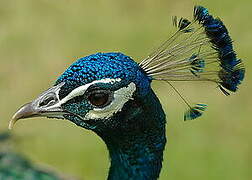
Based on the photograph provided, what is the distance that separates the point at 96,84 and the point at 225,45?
336 millimetres

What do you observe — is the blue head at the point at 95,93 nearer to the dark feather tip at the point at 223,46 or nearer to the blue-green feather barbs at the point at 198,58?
the blue-green feather barbs at the point at 198,58

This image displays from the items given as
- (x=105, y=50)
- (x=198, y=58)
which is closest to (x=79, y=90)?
(x=198, y=58)

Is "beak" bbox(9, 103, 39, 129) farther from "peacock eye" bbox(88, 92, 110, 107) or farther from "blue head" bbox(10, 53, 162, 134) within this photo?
"peacock eye" bbox(88, 92, 110, 107)

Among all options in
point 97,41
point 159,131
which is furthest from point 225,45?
point 97,41

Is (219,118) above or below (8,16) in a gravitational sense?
below

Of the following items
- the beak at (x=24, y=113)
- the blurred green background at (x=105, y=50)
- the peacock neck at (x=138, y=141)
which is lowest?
the blurred green background at (x=105, y=50)

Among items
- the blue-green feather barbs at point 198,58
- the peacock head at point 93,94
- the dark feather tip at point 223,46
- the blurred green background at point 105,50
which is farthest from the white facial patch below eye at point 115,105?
the blurred green background at point 105,50

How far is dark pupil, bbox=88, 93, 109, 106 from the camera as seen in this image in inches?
62.7

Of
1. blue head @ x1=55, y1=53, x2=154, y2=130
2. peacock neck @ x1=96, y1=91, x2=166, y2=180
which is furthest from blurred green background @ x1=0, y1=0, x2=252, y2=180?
blue head @ x1=55, y1=53, x2=154, y2=130

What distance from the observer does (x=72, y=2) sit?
540cm

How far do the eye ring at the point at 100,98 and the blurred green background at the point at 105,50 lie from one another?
1.70 metres

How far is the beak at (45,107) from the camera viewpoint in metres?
1.60

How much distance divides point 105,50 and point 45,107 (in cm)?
321

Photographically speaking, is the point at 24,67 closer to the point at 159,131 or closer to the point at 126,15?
the point at 126,15
